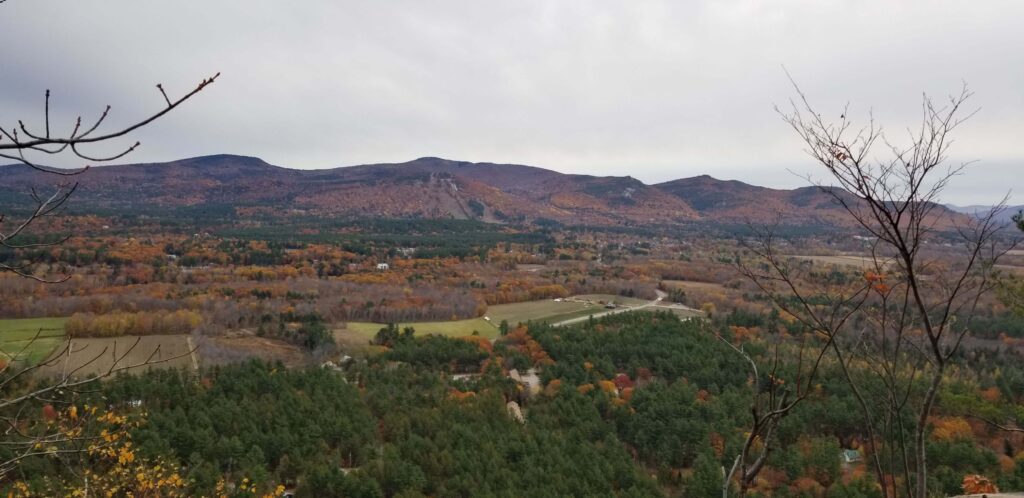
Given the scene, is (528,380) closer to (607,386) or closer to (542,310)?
(607,386)

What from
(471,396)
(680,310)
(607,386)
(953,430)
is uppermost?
(953,430)

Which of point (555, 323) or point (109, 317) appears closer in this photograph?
point (109, 317)

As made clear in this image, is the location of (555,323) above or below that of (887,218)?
below

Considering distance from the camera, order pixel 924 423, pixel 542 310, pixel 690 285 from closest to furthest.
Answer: pixel 924 423, pixel 542 310, pixel 690 285

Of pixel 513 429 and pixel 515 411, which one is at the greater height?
pixel 513 429

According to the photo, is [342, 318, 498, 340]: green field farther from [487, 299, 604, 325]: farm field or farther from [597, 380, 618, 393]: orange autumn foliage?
[597, 380, 618, 393]: orange autumn foliage

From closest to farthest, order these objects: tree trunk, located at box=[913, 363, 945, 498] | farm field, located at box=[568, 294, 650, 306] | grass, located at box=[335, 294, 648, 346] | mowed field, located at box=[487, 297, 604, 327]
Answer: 1. tree trunk, located at box=[913, 363, 945, 498]
2. grass, located at box=[335, 294, 648, 346]
3. mowed field, located at box=[487, 297, 604, 327]
4. farm field, located at box=[568, 294, 650, 306]

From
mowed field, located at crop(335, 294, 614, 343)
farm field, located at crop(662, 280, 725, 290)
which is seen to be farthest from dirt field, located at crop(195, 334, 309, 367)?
farm field, located at crop(662, 280, 725, 290)

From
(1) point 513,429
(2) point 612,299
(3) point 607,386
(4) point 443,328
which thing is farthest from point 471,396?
(2) point 612,299

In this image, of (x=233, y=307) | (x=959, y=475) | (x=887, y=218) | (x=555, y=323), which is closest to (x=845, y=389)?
(x=959, y=475)

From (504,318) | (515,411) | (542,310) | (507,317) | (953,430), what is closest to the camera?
(953,430)

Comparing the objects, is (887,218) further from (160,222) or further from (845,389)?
(160,222)
